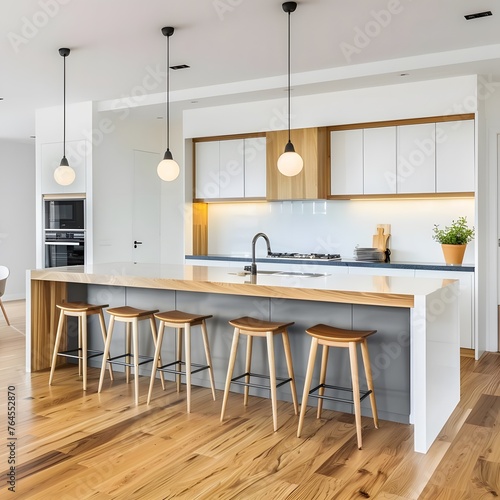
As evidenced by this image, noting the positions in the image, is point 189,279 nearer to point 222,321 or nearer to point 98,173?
point 222,321

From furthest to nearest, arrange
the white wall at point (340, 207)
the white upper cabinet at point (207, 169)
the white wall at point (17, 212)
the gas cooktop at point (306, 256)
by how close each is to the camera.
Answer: the white wall at point (17, 212)
the white upper cabinet at point (207, 169)
the gas cooktop at point (306, 256)
the white wall at point (340, 207)

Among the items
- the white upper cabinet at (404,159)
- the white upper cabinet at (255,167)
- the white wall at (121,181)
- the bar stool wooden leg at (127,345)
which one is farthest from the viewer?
the white wall at (121,181)

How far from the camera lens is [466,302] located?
5.20 meters

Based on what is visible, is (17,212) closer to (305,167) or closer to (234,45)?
(305,167)

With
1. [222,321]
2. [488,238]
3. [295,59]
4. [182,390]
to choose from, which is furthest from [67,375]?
[488,238]

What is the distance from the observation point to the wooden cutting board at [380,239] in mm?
5910

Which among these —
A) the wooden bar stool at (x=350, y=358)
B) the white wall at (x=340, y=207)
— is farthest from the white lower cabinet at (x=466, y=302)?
the wooden bar stool at (x=350, y=358)

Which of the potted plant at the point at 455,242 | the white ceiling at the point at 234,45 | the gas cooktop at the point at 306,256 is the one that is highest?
the white ceiling at the point at 234,45

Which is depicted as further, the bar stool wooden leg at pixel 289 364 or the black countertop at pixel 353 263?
the black countertop at pixel 353 263

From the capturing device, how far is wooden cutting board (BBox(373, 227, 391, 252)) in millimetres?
5910

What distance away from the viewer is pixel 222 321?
4133mm

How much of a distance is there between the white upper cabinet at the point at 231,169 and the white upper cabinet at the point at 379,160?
118 centimetres

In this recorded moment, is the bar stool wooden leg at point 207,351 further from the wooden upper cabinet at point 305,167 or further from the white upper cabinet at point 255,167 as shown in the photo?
the white upper cabinet at point 255,167

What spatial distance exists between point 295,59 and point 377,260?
2.13 meters
